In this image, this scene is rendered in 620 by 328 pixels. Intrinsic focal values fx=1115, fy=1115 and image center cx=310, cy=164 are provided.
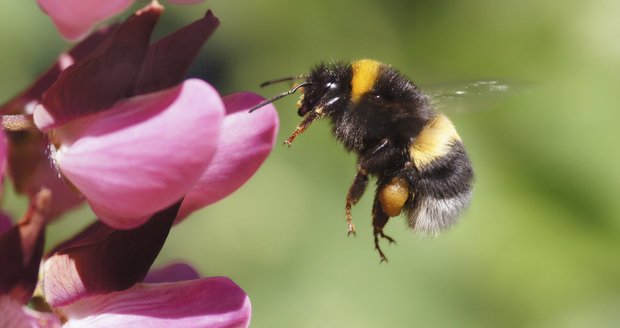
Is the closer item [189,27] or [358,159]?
[189,27]

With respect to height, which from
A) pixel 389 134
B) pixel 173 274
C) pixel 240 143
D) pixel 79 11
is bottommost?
pixel 173 274

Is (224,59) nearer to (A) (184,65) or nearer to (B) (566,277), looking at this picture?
(B) (566,277)

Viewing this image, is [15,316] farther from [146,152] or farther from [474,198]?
[474,198]

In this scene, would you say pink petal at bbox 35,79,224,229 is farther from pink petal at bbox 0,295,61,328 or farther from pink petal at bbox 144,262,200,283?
pink petal at bbox 144,262,200,283

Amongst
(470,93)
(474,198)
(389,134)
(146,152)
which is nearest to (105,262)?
(146,152)

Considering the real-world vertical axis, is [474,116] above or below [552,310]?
above

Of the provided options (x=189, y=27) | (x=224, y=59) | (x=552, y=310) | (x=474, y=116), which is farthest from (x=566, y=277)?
(x=189, y=27)

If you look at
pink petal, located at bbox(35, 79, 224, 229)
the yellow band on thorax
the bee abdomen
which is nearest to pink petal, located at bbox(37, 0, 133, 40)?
pink petal, located at bbox(35, 79, 224, 229)
